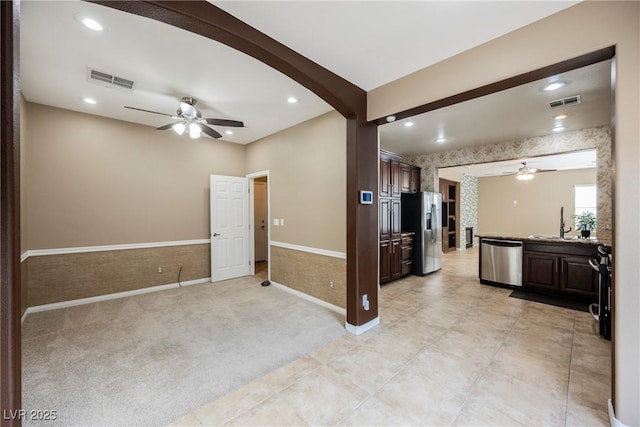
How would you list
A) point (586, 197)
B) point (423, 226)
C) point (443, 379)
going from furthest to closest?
point (586, 197) → point (423, 226) → point (443, 379)

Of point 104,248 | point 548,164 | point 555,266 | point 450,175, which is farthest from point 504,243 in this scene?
point 104,248

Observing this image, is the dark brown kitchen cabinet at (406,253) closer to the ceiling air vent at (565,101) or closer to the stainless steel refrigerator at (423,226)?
the stainless steel refrigerator at (423,226)

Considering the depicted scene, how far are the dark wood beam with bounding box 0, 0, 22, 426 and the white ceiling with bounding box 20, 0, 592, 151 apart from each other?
3.51 ft

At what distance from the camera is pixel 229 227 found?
5.36 meters

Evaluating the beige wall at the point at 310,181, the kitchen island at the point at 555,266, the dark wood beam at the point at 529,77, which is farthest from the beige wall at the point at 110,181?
the kitchen island at the point at 555,266

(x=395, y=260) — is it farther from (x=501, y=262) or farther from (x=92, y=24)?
(x=92, y=24)

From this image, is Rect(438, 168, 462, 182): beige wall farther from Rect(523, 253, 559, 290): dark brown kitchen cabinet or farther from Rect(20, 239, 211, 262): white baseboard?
Rect(20, 239, 211, 262): white baseboard

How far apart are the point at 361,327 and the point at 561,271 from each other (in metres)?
3.51

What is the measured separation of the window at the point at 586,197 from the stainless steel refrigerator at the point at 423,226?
6.10 m

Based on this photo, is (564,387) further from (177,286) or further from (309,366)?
(177,286)

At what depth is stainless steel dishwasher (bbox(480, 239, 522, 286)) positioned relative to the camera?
4.59 metres

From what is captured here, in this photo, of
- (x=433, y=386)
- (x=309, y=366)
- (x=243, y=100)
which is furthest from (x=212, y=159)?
(x=433, y=386)

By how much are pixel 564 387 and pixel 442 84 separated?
2762mm

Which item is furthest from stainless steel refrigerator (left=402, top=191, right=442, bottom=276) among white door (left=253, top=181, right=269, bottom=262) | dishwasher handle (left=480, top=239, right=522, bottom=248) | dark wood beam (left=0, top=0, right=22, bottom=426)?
dark wood beam (left=0, top=0, right=22, bottom=426)
